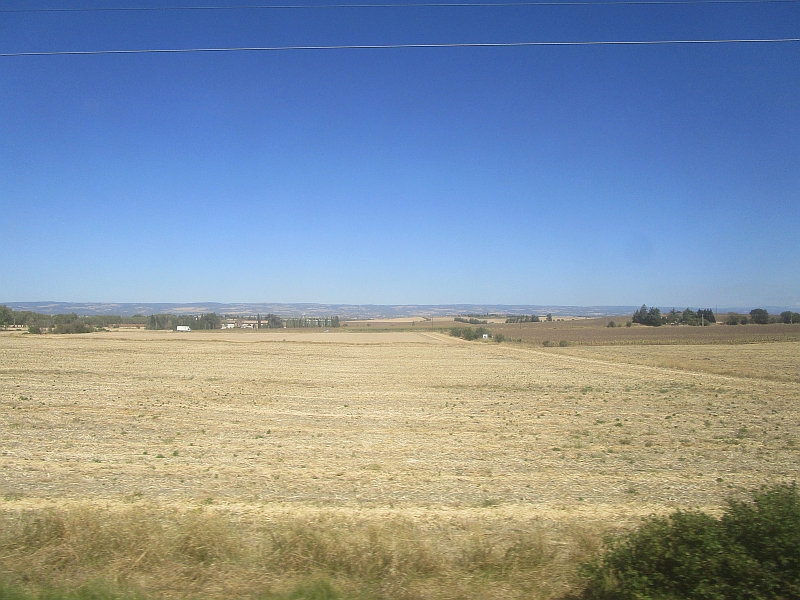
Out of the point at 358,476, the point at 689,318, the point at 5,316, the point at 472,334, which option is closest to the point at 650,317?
the point at 689,318

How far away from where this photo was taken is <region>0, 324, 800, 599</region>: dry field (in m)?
5.44

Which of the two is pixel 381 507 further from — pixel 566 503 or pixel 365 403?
pixel 365 403

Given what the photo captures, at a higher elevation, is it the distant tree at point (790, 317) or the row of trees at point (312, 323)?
the distant tree at point (790, 317)

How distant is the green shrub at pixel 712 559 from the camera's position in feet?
13.3

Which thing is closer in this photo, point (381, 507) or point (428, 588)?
point (428, 588)

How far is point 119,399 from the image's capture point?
19531mm

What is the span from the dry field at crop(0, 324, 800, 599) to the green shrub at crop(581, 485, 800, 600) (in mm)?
721

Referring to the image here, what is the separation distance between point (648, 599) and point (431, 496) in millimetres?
4737

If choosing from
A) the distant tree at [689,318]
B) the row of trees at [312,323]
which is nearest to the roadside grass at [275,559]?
the distant tree at [689,318]

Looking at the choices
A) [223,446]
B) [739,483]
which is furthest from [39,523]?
[739,483]

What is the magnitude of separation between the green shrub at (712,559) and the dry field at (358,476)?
721mm

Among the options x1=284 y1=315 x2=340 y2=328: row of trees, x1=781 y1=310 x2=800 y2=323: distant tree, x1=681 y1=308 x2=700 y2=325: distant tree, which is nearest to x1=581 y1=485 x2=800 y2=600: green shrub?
x1=781 y1=310 x2=800 y2=323: distant tree

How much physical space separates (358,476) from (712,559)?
6510mm

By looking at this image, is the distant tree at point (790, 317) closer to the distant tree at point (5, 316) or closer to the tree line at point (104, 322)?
the tree line at point (104, 322)
